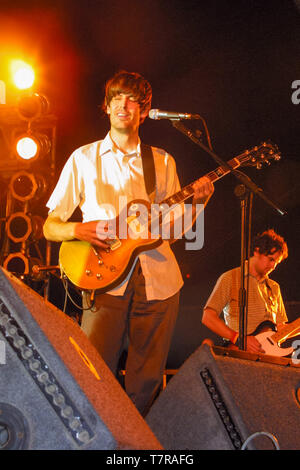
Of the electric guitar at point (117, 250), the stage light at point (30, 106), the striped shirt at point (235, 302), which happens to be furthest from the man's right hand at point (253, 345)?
the stage light at point (30, 106)

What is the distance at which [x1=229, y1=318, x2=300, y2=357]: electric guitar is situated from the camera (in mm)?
4094

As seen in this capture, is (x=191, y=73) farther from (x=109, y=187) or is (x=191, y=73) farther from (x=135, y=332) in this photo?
(x=135, y=332)

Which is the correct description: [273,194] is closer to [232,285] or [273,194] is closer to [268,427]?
[232,285]

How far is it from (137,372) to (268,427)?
104cm

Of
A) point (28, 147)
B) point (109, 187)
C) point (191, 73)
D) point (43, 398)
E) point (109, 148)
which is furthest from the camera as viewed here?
point (191, 73)

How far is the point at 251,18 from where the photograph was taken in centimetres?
487

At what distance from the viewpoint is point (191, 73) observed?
5215 mm

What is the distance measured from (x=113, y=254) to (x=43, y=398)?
5.48 feet

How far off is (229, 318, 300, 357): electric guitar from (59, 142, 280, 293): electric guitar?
166cm

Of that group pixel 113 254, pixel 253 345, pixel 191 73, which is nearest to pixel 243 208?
pixel 113 254

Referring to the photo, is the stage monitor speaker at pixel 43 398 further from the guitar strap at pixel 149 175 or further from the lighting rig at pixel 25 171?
the lighting rig at pixel 25 171

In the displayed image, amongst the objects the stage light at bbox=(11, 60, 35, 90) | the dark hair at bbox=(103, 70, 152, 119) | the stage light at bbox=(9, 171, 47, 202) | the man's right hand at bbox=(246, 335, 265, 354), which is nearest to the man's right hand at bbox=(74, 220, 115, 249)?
the dark hair at bbox=(103, 70, 152, 119)

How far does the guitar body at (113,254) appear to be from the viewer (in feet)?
9.01

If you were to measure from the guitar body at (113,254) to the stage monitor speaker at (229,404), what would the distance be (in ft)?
3.35
